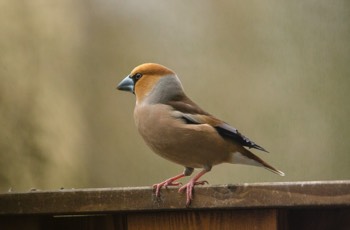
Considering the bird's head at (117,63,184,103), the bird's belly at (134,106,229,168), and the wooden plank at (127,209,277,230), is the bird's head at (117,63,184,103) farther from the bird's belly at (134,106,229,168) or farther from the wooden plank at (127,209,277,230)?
the wooden plank at (127,209,277,230)

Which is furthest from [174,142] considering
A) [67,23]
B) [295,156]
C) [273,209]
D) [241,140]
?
[67,23]

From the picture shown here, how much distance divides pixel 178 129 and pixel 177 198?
1.19ft

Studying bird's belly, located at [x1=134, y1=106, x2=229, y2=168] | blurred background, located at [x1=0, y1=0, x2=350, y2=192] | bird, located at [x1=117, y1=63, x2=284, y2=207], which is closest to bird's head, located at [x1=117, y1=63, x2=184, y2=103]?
bird, located at [x1=117, y1=63, x2=284, y2=207]

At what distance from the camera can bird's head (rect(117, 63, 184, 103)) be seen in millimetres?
1830

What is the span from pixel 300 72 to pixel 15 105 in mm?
1124

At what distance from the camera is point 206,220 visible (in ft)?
4.50

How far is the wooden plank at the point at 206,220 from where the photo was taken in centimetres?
132

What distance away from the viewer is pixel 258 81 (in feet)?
8.99

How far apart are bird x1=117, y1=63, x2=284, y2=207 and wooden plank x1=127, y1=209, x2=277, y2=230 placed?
0.25 m

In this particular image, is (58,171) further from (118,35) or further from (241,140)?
(241,140)

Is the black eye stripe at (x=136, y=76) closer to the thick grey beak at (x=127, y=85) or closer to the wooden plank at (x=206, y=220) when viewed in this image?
the thick grey beak at (x=127, y=85)

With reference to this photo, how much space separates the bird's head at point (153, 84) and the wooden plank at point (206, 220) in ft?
1.53

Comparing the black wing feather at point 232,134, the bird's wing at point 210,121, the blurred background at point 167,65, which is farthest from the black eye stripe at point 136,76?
the blurred background at point 167,65

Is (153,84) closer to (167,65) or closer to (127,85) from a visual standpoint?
(127,85)
